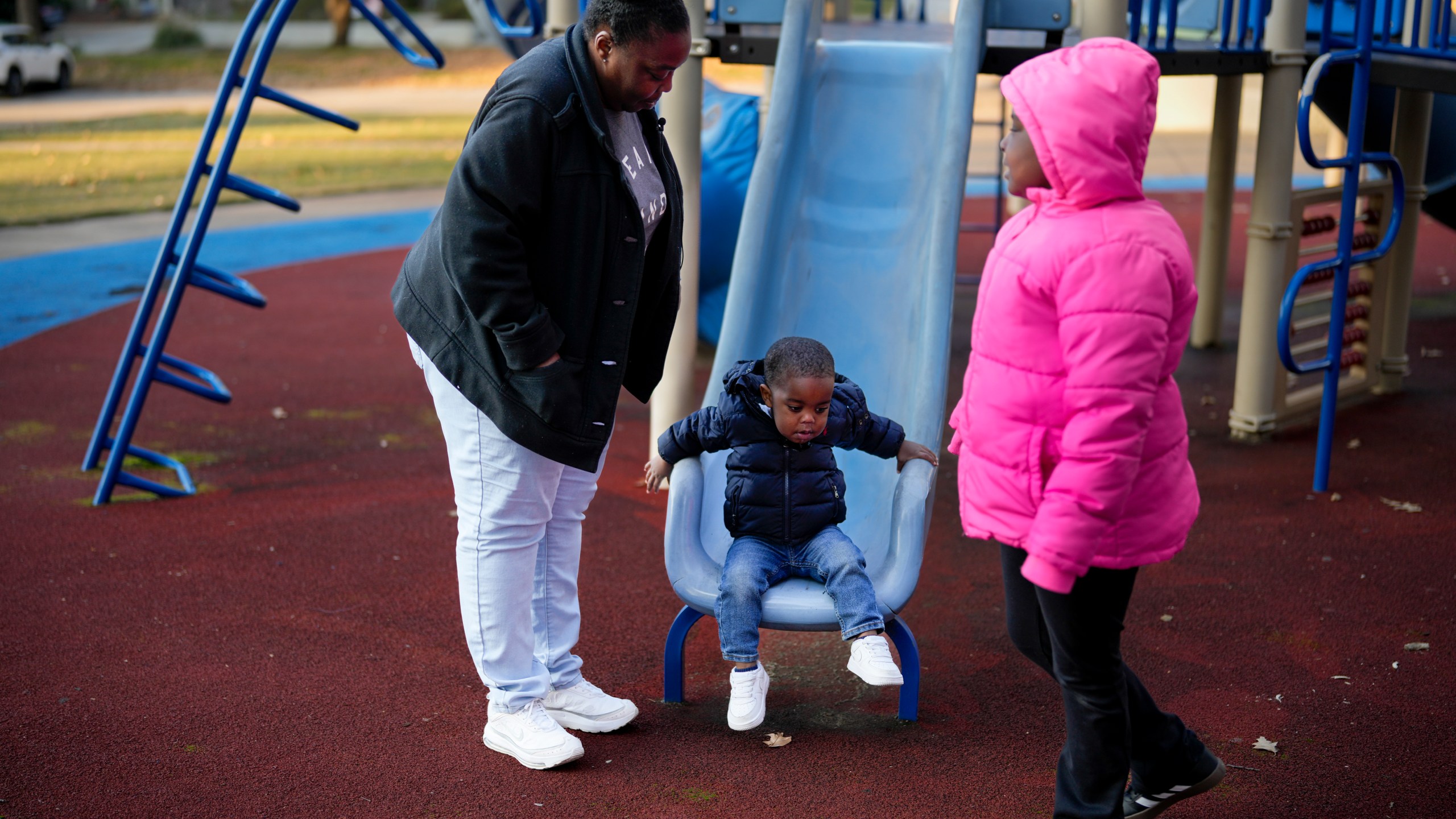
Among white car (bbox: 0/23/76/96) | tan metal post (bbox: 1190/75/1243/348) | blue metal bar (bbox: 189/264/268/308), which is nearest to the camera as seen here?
blue metal bar (bbox: 189/264/268/308)

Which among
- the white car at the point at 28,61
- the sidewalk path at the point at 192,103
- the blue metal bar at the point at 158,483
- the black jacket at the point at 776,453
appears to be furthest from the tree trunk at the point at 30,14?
the black jacket at the point at 776,453

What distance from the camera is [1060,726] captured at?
335cm

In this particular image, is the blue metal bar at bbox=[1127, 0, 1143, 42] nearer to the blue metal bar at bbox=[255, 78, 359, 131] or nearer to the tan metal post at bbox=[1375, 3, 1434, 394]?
the tan metal post at bbox=[1375, 3, 1434, 394]

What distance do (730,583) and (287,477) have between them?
294cm

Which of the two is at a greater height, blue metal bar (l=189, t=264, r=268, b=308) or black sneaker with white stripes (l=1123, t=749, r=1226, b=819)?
blue metal bar (l=189, t=264, r=268, b=308)

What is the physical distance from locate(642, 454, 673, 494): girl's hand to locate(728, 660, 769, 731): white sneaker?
21.5 inches

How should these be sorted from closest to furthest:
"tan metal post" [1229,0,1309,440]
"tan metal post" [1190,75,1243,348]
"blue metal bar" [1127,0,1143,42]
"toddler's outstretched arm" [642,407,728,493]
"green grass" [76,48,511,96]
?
1. "toddler's outstretched arm" [642,407,728,493]
2. "blue metal bar" [1127,0,1143,42]
3. "tan metal post" [1229,0,1309,440]
4. "tan metal post" [1190,75,1243,348]
5. "green grass" [76,48,511,96]

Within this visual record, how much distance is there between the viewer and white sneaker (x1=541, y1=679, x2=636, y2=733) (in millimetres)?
3295

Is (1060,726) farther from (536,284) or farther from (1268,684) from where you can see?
(536,284)

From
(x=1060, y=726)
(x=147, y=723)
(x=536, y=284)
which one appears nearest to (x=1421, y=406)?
(x=1060, y=726)

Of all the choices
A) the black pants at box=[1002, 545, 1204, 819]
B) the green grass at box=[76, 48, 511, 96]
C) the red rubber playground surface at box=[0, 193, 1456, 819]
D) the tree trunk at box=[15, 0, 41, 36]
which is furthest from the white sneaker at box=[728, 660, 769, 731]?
the tree trunk at box=[15, 0, 41, 36]

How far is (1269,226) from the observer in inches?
224

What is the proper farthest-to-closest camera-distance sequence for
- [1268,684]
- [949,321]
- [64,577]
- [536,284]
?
[64,577] → [949,321] → [1268,684] → [536,284]

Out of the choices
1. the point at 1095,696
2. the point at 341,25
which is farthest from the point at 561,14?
the point at 341,25
